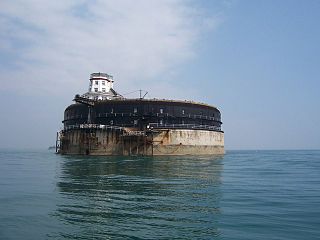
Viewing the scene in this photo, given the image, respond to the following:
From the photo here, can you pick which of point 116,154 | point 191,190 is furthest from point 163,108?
point 191,190

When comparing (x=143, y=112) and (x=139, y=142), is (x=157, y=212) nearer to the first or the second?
(x=139, y=142)

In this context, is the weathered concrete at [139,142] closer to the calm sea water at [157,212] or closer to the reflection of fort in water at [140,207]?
the reflection of fort in water at [140,207]

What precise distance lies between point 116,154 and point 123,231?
50.3 m

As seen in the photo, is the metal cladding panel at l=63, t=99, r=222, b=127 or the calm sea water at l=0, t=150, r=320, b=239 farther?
the metal cladding panel at l=63, t=99, r=222, b=127

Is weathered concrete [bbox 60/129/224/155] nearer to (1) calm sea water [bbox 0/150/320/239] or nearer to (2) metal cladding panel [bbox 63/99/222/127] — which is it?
(2) metal cladding panel [bbox 63/99/222/127]

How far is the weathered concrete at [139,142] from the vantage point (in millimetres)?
59688

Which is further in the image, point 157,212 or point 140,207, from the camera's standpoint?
point 140,207

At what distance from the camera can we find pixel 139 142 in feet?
196

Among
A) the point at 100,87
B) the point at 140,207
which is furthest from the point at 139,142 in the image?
the point at 140,207

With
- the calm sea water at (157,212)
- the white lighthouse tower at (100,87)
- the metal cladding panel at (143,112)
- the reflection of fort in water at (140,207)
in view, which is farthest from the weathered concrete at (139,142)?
the calm sea water at (157,212)

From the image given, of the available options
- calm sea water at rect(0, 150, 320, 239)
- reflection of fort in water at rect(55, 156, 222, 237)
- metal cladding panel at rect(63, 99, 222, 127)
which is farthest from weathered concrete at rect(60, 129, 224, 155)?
calm sea water at rect(0, 150, 320, 239)

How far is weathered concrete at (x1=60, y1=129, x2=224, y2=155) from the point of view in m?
59.7

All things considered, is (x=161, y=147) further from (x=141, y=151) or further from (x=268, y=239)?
(x=268, y=239)

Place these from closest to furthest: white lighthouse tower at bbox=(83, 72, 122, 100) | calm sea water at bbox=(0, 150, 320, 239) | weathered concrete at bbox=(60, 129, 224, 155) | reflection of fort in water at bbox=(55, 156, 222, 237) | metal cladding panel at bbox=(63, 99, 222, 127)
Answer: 1. calm sea water at bbox=(0, 150, 320, 239)
2. reflection of fort in water at bbox=(55, 156, 222, 237)
3. weathered concrete at bbox=(60, 129, 224, 155)
4. metal cladding panel at bbox=(63, 99, 222, 127)
5. white lighthouse tower at bbox=(83, 72, 122, 100)
